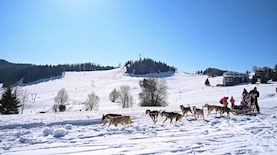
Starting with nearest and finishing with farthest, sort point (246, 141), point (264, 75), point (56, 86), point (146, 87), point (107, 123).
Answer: point (246, 141) → point (107, 123) → point (146, 87) → point (264, 75) → point (56, 86)

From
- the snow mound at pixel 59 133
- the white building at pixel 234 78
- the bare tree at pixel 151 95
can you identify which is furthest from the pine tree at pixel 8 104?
the white building at pixel 234 78

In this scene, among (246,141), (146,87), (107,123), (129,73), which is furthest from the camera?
(129,73)

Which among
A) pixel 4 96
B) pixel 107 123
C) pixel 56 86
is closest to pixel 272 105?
pixel 107 123

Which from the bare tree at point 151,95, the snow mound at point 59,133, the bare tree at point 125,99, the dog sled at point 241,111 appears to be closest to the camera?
the snow mound at point 59,133

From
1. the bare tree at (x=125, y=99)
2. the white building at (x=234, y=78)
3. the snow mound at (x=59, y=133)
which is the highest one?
the white building at (x=234, y=78)

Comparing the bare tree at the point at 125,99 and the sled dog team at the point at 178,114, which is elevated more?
the bare tree at the point at 125,99

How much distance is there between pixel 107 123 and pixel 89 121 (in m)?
1.61

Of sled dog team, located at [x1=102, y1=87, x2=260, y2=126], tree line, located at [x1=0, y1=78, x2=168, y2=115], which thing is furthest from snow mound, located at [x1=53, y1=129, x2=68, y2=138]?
tree line, located at [x1=0, y1=78, x2=168, y2=115]

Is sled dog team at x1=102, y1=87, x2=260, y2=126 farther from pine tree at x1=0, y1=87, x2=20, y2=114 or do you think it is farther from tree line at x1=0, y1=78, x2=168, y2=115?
tree line at x1=0, y1=78, x2=168, y2=115

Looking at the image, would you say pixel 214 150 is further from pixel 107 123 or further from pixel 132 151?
pixel 107 123

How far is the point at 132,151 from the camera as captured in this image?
9.51 metres

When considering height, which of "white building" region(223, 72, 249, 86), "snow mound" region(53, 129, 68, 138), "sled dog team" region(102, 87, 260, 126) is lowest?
"snow mound" region(53, 129, 68, 138)

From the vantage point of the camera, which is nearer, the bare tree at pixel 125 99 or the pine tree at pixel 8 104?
the pine tree at pixel 8 104

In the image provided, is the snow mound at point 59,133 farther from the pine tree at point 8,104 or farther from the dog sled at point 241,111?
the pine tree at point 8,104
